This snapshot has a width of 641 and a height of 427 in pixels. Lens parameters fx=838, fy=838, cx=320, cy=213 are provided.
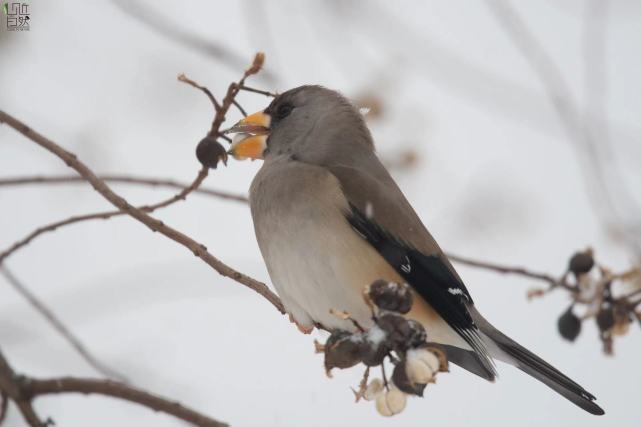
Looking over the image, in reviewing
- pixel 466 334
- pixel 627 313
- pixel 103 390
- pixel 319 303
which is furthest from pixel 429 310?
pixel 103 390

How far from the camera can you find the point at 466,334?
3561mm

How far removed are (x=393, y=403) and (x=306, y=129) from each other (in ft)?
7.04

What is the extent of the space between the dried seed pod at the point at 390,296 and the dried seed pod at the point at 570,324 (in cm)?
167

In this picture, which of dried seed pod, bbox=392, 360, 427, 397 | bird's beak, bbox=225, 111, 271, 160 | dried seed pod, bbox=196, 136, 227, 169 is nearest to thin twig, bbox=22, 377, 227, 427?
dried seed pod, bbox=392, 360, 427, 397

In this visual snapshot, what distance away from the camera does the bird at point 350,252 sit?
3465 millimetres

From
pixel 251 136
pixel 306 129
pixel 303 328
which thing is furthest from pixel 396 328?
pixel 306 129

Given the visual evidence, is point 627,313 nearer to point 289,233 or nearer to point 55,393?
point 289,233

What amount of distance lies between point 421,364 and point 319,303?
1.20m

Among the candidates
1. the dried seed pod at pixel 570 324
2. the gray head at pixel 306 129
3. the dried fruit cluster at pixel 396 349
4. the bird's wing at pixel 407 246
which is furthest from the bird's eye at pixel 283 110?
the dried fruit cluster at pixel 396 349

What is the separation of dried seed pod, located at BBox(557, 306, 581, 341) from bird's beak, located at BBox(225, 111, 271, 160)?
1643mm

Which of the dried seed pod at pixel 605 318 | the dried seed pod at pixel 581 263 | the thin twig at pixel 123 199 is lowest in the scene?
the thin twig at pixel 123 199

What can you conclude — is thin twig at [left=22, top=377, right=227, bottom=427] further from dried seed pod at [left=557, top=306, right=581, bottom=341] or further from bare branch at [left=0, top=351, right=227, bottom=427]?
dried seed pod at [left=557, top=306, right=581, bottom=341]

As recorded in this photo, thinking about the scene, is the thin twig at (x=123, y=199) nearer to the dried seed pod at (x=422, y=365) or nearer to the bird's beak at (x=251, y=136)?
the dried seed pod at (x=422, y=365)

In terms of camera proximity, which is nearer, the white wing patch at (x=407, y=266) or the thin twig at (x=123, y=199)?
the thin twig at (x=123, y=199)
